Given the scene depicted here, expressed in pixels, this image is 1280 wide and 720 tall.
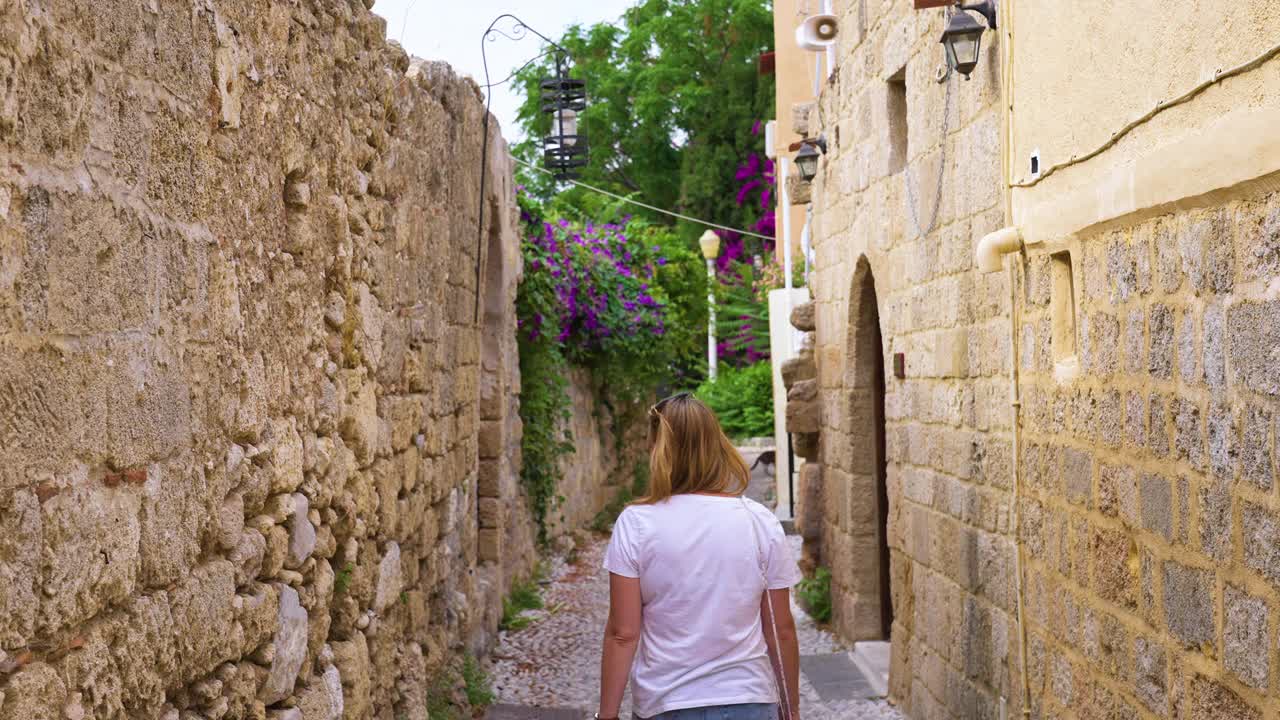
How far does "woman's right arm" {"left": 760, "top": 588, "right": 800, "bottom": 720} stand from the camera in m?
3.24

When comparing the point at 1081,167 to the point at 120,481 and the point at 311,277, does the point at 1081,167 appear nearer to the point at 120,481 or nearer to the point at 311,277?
the point at 311,277

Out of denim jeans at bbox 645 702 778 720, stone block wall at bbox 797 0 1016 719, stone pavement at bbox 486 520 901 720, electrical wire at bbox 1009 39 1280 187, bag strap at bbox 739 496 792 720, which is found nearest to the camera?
electrical wire at bbox 1009 39 1280 187

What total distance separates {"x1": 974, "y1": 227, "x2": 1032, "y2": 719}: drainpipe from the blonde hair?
6.06ft

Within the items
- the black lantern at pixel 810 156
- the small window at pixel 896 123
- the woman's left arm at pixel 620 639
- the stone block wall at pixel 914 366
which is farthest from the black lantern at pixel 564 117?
the woman's left arm at pixel 620 639

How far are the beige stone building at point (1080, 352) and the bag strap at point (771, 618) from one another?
38.2 inches

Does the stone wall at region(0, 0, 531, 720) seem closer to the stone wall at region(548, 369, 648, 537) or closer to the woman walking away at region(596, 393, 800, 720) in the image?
the woman walking away at region(596, 393, 800, 720)

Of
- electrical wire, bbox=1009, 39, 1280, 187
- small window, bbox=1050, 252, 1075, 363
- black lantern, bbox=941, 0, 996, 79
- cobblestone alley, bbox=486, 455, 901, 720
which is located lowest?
cobblestone alley, bbox=486, 455, 901, 720

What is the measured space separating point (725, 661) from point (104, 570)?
147cm

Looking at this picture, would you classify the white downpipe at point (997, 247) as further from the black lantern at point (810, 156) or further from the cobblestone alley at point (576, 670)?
the black lantern at point (810, 156)

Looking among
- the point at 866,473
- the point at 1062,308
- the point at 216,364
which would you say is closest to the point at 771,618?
the point at 216,364

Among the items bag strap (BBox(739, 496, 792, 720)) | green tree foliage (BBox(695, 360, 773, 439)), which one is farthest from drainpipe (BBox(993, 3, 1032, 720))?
green tree foliage (BBox(695, 360, 773, 439))

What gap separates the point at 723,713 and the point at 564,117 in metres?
7.63

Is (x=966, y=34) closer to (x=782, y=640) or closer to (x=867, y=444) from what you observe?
(x=782, y=640)

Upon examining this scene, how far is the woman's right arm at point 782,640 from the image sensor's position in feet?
10.6
